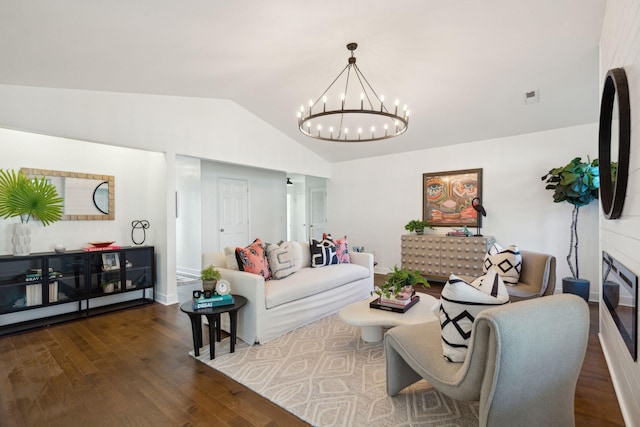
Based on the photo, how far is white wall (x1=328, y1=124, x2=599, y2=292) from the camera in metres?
4.50

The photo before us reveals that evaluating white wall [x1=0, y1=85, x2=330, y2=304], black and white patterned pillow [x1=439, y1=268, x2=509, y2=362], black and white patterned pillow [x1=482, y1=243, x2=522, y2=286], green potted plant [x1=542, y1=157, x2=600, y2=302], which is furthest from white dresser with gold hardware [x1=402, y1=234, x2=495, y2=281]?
black and white patterned pillow [x1=439, y1=268, x2=509, y2=362]

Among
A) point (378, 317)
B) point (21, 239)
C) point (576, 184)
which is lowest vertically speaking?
point (378, 317)

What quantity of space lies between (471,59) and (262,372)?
12.3 feet

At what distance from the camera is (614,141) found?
2156 millimetres

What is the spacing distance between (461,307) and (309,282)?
82.6 inches

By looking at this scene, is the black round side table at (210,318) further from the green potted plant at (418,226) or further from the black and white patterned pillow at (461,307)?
the green potted plant at (418,226)

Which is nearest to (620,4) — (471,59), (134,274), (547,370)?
(471,59)

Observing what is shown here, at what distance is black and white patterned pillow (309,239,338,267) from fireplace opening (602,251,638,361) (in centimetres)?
282

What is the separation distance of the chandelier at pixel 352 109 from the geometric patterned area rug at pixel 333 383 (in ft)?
7.04

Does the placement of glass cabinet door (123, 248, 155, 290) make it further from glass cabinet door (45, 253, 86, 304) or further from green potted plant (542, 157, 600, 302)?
green potted plant (542, 157, 600, 302)

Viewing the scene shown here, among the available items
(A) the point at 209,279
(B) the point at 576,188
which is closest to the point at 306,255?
(A) the point at 209,279

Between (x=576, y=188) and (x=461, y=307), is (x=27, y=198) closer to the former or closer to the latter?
(x=461, y=307)

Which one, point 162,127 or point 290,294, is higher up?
point 162,127

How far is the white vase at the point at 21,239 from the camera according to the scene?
3.43 m
